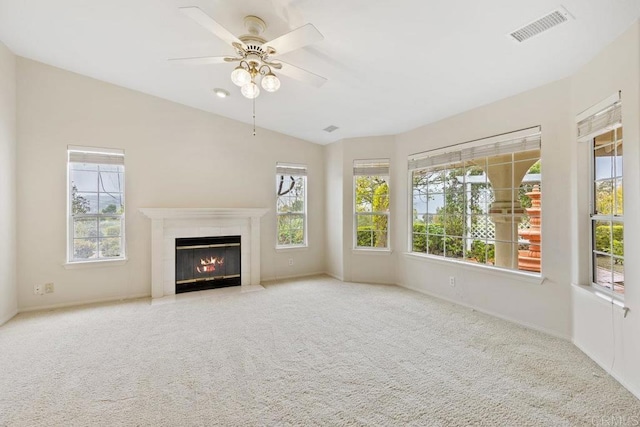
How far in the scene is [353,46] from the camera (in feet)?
8.50

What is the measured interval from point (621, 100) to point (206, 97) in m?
4.55

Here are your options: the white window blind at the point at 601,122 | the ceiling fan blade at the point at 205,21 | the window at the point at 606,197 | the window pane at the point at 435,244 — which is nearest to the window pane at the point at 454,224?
the window pane at the point at 435,244

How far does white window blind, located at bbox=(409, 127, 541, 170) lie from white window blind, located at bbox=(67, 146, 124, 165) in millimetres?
4504

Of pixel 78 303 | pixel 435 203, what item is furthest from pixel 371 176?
pixel 78 303

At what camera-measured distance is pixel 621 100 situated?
2209mm

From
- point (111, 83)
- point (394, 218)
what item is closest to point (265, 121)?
point (111, 83)

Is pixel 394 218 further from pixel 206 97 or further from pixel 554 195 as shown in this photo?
pixel 206 97

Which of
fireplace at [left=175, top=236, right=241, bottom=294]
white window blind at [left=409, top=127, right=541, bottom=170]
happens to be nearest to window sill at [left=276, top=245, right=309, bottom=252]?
fireplace at [left=175, top=236, right=241, bottom=294]

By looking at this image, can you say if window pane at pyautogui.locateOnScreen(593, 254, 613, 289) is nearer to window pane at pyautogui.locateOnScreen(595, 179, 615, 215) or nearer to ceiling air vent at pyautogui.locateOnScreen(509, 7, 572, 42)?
window pane at pyautogui.locateOnScreen(595, 179, 615, 215)

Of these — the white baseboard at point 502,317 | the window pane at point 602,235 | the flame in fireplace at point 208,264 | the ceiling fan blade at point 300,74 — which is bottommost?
the white baseboard at point 502,317

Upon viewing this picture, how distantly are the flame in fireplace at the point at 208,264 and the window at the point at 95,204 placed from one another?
1086 mm

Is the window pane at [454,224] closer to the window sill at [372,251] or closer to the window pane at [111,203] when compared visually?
the window sill at [372,251]

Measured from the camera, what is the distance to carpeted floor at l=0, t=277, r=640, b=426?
5.91 ft

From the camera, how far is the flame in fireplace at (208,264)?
15.1 feet
